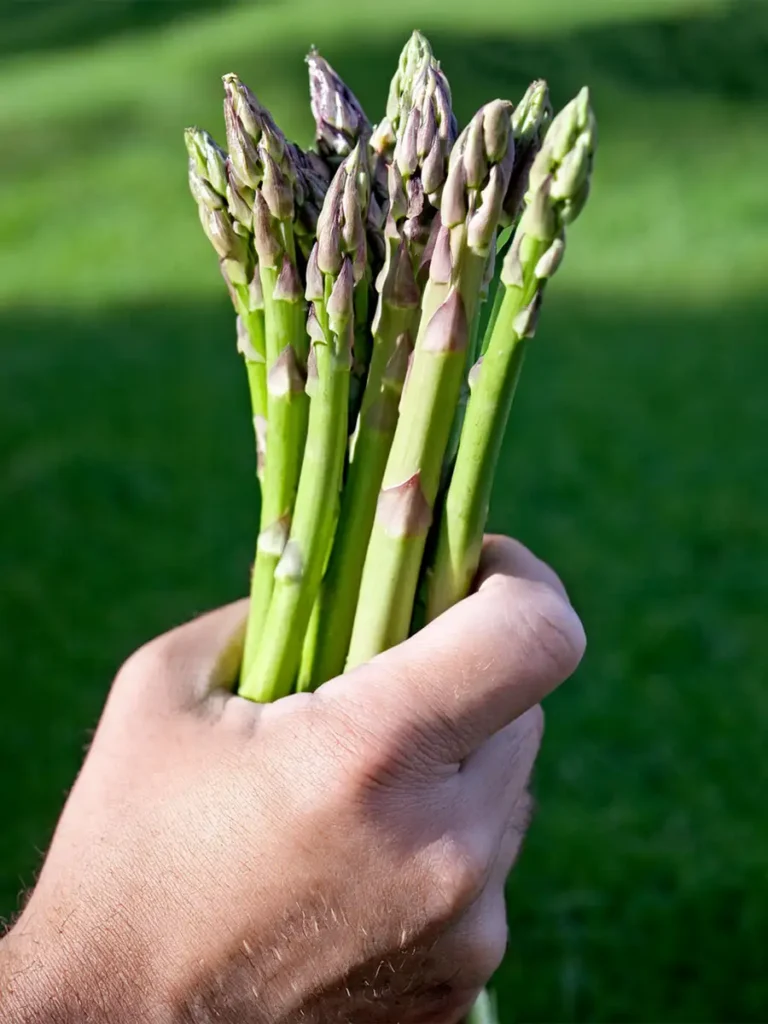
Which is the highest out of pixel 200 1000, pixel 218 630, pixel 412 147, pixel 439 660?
pixel 412 147

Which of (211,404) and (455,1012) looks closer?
(455,1012)

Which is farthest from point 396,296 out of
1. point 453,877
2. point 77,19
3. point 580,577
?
point 77,19

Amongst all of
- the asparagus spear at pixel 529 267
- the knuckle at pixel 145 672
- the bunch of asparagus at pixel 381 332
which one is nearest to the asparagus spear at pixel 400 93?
the bunch of asparagus at pixel 381 332

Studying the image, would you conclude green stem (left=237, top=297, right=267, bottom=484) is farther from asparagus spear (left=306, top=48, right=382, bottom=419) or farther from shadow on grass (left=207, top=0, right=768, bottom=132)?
shadow on grass (left=207, top=0, right=768, bottom=132)

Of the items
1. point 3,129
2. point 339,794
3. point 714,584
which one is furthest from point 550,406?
point 3,129

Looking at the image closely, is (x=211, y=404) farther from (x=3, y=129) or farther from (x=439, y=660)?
(x=3, y=129)
